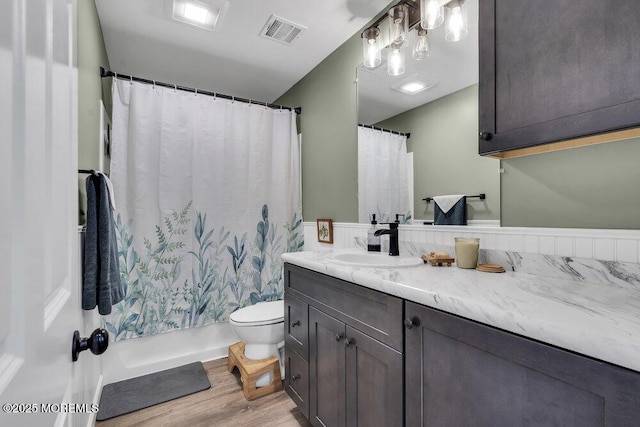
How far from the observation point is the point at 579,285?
99cm

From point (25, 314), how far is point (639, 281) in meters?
1.48

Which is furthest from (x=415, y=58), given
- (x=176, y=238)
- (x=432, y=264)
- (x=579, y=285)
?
(x=176, y=238)

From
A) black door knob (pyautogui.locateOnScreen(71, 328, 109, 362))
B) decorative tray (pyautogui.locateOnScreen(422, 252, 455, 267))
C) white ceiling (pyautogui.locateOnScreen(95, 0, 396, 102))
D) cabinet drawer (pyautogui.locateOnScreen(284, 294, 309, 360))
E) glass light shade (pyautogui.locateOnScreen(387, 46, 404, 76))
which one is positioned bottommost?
cabinet drawer (pyautogui.locateOnScreen(284, 294, 309, 360))

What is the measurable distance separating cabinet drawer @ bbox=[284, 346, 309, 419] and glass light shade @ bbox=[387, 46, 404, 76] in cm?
174

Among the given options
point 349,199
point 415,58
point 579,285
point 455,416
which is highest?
point 415,58

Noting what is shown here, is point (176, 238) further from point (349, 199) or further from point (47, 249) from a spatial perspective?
point (47, 249)

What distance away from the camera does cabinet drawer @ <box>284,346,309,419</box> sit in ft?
5.12

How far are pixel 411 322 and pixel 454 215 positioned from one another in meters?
0.71

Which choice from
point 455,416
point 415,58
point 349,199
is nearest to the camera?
point 455,416

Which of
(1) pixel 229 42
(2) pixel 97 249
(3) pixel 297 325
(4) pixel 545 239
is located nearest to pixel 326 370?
(3) pixel 297 325

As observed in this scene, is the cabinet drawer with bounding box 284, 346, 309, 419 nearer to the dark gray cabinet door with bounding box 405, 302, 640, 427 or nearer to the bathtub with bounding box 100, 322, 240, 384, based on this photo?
the dark gray cabinet door with bounding box 405, 302, 640, 427

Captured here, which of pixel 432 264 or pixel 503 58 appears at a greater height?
pixel 503 58

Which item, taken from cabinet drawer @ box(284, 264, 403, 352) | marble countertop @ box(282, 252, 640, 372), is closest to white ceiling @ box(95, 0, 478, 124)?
marble countertop @ box(282, 252, 640, 372)

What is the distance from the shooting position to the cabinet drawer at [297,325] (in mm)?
1574
